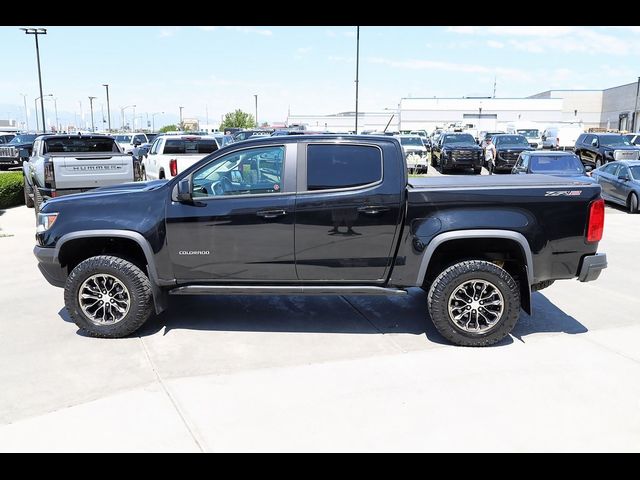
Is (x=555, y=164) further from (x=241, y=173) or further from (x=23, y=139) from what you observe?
(x=23, y=139)

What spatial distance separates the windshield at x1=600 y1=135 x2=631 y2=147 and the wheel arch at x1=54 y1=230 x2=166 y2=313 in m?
21.8

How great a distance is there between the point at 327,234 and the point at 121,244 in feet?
6.63

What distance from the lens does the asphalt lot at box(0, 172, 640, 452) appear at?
356 cm

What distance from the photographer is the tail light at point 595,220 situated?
4.92 meters

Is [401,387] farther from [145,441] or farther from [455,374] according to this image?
[145,441]

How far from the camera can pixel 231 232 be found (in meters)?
5.08

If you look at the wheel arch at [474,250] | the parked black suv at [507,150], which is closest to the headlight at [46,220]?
the wheel arch at [474,250]

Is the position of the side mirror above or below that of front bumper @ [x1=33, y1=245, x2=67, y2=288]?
above

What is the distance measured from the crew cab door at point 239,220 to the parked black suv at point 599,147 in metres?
19.5

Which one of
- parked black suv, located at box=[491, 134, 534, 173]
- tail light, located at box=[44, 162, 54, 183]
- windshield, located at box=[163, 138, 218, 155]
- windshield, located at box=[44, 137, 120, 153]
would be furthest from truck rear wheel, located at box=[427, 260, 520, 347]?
parked black suv, located at box=[491, 134, 534, 173]

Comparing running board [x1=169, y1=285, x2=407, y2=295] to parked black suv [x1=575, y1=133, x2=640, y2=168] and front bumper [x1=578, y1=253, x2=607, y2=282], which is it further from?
parked black suv [x1=575, y1=133, x2=640, y2=168]
